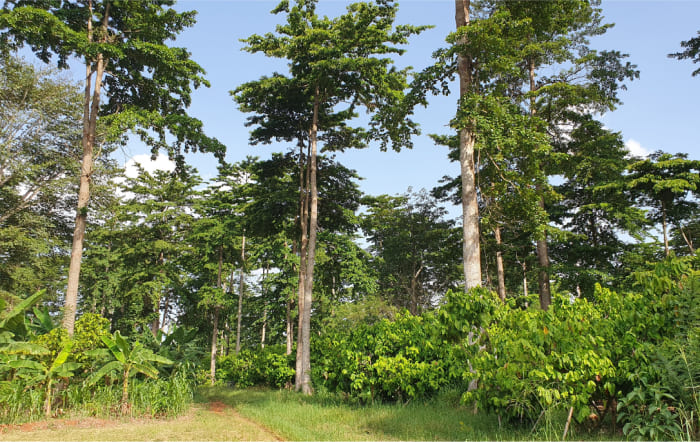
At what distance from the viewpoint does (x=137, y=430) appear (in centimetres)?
704

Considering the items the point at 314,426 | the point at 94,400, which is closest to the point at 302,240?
the point at 94,400

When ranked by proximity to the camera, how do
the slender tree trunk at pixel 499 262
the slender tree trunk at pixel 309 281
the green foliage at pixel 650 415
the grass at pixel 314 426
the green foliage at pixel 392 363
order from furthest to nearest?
the slender tree trunk at pixel 499 262 < the slender tree trunk at pixel 309 281 < the green foliage at pixel 392 363 < the grass at pixel 314 426 < the green foliage at pixel 650 415

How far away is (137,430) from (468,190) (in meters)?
7.99

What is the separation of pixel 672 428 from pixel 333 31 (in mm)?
14511

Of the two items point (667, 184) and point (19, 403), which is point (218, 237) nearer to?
point (19, 403)

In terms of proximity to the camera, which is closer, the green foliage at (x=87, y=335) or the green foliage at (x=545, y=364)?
the green foliage at (x=545, y=364)

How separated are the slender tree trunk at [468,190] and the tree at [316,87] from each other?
7.93ft

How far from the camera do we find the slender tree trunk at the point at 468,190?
9.21 m

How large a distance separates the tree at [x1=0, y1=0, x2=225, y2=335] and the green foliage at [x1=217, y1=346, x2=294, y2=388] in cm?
827

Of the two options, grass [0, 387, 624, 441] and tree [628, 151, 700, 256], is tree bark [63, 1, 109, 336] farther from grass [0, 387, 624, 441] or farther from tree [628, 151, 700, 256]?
tree [628, 151, 700, 256]

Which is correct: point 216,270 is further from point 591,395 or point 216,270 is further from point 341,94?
point 591,395

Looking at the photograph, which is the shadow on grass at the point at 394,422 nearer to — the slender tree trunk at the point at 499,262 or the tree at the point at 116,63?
the tree at the point at 116,63

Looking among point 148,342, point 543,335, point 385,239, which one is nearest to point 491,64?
point 543,335

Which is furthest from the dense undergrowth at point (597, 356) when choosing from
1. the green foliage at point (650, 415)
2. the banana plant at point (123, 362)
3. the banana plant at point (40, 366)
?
the banana plant at point (40, 366)
